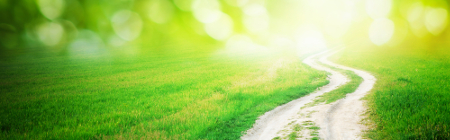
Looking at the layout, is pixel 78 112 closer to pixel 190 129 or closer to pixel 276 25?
pixel 190 129

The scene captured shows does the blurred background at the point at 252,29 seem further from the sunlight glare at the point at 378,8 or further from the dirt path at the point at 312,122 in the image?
the dirt path at the point at 312,122

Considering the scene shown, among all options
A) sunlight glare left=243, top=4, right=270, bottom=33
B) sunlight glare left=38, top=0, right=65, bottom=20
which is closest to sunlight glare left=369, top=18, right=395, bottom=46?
sunlight glare left=243, top=4, right=270, bottom=33

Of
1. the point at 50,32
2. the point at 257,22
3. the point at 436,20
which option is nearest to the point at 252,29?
the point at 257,22

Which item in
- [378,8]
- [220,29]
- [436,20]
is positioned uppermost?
[220,29]

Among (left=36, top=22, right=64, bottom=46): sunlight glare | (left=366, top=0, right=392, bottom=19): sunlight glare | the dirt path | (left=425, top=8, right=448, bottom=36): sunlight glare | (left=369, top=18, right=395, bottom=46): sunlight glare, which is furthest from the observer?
(left=36, top=22, right=64, bottom=46): sunlight glare

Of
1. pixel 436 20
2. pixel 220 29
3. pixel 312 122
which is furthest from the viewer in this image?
pixel 220 29

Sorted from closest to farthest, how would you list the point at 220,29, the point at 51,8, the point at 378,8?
1. the point at 378,8
2. the point at 51,8
3. the point at 220,29

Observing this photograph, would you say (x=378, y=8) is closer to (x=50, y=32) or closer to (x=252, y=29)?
(x=252, y=29)

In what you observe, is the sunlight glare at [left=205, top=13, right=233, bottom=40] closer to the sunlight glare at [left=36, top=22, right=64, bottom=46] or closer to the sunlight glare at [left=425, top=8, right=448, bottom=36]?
the sunlight glare at [left=36, top=22, right=64, bottom=46]

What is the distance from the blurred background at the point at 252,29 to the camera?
297ft

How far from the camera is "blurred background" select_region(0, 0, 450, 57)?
297 feet

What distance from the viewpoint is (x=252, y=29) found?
17038 centimetres

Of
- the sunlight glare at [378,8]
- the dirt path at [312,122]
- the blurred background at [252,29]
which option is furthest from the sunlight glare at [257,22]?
the dirt path at [312,122]

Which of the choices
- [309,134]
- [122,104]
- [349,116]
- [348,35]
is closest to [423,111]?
[349,116]
